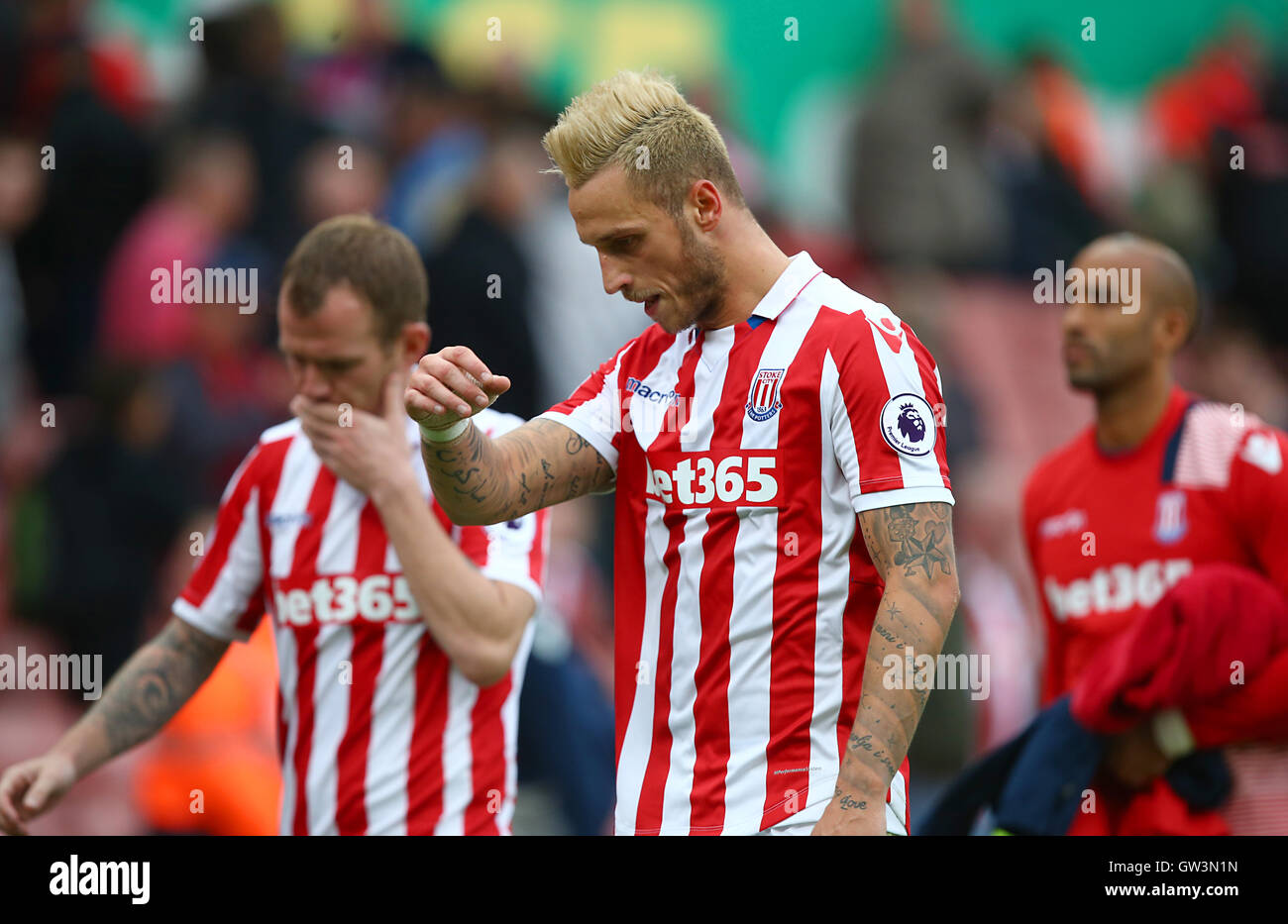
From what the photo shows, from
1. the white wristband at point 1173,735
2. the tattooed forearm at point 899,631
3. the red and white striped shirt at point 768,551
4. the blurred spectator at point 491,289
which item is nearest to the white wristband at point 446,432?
the red and white striped shirt at point 768,551

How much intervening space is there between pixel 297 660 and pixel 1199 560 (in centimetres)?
266

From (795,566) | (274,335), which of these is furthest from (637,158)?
(274,335)

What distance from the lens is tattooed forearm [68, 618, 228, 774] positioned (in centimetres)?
414

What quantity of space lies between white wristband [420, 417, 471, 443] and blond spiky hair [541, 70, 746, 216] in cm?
55

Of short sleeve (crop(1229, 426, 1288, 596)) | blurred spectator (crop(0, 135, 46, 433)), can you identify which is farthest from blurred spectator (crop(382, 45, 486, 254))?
short sleeve (crop(1229, 426, 1288, 596))

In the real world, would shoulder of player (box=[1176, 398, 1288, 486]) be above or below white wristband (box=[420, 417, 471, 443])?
above

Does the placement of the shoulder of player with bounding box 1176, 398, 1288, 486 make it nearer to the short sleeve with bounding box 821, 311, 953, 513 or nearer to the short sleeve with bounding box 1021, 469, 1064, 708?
the short sleeve with bounding box 1021, 469, 1064, 708

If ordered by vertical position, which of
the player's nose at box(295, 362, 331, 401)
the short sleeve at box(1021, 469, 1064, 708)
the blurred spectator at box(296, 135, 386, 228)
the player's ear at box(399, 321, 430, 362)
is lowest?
the short sleeve at box(1021, 469, 1064, 708)

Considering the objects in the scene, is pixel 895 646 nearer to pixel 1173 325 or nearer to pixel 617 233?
pixel 617 233

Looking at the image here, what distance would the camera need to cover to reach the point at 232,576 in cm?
437

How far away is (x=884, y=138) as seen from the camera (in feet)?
33.3

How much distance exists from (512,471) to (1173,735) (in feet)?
7.67

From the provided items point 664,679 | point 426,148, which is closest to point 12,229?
point 426,148
